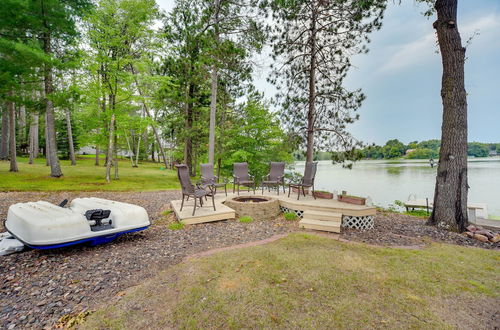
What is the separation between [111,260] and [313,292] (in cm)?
292

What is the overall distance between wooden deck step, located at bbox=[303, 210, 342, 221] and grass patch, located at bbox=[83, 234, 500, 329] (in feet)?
4.77

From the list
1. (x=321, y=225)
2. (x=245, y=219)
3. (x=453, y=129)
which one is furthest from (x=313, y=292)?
(x=453, y=129)

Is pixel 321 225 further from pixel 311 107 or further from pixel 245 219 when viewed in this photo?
pixel 311 107

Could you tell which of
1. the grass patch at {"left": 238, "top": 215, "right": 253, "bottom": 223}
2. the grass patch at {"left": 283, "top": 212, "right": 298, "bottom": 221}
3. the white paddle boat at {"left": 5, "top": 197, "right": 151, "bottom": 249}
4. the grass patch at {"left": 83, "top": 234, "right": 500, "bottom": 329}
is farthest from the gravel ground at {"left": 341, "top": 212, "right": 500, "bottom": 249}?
the white paddle boat at {"left": 5, "top": 197, "right": 151, "bottom": 249}

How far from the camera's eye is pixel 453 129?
5.00 meters

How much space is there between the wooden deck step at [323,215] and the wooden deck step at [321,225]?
0.10 meters

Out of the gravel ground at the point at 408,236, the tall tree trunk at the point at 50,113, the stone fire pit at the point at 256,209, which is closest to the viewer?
the gravel ground at the point at 408,236

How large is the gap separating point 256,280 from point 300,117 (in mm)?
6812

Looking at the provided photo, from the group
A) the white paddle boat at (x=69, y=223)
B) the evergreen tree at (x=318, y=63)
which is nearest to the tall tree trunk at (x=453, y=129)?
the evergreen tree at (x=318, y=63)

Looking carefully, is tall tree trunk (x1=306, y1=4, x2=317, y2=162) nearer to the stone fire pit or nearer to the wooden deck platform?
the wooden deck platform

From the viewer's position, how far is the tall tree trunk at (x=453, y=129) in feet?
16.3

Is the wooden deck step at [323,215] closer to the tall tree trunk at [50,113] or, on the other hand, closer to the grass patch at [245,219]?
the grass patch at [245,219]

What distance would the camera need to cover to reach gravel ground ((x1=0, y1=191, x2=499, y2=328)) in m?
2.37

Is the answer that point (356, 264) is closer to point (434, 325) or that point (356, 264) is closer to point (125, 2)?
point (434, 325)
